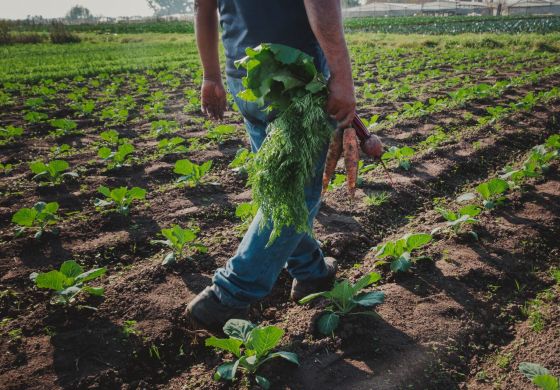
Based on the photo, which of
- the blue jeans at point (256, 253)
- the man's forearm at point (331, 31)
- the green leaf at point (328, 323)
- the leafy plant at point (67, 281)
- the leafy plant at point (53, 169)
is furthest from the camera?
the leafy plant at point (53, 169)

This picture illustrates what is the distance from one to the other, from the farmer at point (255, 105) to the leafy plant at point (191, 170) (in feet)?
5.08

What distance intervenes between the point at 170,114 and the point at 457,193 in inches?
218

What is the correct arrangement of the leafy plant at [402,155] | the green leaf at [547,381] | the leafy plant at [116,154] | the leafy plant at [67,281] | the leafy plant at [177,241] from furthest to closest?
1. the leafy plant at [116,154]
2. the leafy plant at [402,155]
3. the leafy plant at [177,241]
4. the leafy plant at [67,281]
5. the green leaf at [547,381]

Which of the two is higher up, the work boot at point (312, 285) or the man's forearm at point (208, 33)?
the man's forearm at point (208, 33)

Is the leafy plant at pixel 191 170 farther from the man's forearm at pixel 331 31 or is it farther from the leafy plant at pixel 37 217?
the man's forearm at pixel 331 31

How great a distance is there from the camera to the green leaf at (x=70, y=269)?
2383mm

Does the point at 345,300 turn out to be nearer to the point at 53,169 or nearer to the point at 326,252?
the point at 326,252

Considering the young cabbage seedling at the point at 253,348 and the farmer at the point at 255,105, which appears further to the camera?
the young cabbage seedling at the point at 253,348

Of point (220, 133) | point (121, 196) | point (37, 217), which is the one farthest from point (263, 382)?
point (220, 133)

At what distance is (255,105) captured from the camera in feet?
6.44

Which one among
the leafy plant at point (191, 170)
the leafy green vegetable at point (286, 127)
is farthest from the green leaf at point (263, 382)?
the leafy plant at point (191, 170)

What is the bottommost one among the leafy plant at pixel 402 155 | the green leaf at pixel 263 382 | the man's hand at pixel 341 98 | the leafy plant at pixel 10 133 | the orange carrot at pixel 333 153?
the green leaf at pixel 263 382

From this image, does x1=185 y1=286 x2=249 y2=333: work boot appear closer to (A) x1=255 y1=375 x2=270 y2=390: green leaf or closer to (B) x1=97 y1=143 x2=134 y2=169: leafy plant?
(A) x1=255 y1=375 x2=270 y2=390: green leaf

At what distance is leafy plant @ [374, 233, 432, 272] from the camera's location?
2490mm
